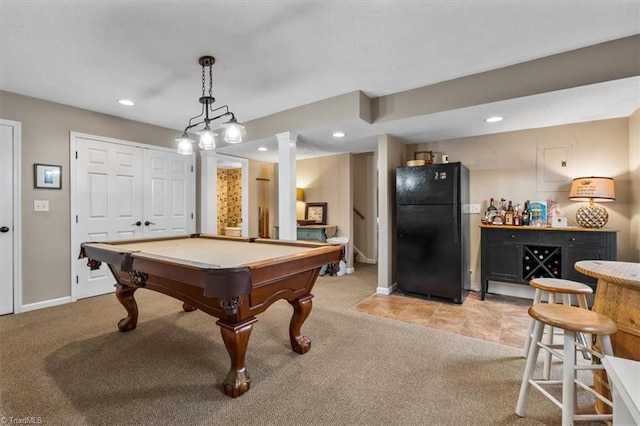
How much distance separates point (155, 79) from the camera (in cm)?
277

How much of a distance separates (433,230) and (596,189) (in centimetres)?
160

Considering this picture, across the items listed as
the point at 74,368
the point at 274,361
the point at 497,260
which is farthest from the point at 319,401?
the point at 497,260

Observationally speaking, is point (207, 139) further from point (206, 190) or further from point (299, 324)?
point (206, 190)

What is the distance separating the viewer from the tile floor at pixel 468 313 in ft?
8.57

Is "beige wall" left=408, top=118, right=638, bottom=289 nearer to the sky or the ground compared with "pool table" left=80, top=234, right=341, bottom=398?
nearer to the sky

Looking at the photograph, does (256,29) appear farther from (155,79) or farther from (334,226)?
(334,226)

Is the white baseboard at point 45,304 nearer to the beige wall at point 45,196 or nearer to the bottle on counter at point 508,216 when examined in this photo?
the beige wall at point 45,196

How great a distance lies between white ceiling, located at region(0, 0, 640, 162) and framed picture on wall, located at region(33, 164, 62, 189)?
2.53ft

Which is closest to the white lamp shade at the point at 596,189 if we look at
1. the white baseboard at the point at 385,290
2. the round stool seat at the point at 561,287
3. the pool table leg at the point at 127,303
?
the round stool seat at the point at 561,287

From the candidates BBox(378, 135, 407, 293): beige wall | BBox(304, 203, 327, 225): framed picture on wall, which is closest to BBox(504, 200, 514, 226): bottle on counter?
BBox(378, 135, 407, 293): beige wall

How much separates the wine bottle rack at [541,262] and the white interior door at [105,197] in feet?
16.2

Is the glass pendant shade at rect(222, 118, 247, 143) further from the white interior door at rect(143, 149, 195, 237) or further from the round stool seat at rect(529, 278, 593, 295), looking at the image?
the white interior door at rect(143, 149, 195, 237)

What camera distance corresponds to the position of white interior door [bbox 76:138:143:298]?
358 cm

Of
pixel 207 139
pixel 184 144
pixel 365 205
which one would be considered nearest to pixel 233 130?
pixel 207 139
